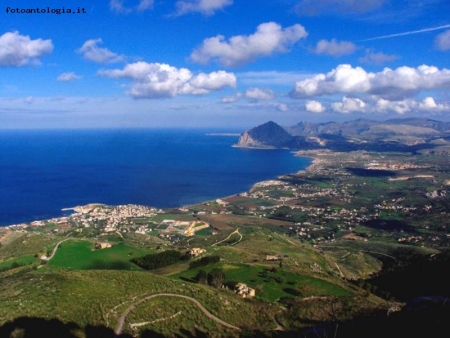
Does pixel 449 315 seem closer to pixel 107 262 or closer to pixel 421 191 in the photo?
pixel 107 262

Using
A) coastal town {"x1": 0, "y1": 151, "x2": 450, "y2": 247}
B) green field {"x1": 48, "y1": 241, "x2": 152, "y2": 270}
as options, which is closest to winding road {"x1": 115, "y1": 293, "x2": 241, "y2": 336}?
green field {"x1": 48, "y1": 241, "x2": 152, "y2": 270}

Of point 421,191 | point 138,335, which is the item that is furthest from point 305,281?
point 421,191

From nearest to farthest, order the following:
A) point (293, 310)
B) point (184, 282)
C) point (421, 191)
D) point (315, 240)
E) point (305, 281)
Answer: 1. point (293, 310)
2. point (184, 282)
3. point (305, 281)
4. point (315, 240)
5. point (421, 191)

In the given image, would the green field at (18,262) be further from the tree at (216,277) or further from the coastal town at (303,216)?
the coastal town at (303,216)

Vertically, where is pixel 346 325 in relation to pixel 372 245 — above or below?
above

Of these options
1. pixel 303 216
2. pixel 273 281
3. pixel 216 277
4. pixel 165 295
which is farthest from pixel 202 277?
pixel 303 216

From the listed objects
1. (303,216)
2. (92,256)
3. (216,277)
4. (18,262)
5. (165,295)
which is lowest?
(303,216)

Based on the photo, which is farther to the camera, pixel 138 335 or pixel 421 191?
pixel 421 191

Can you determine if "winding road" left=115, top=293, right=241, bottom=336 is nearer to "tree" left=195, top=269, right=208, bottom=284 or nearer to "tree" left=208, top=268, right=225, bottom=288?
"tree" left=195, top=269, right=208, bottom=284

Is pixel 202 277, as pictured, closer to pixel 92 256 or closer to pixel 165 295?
pixel 165 295
